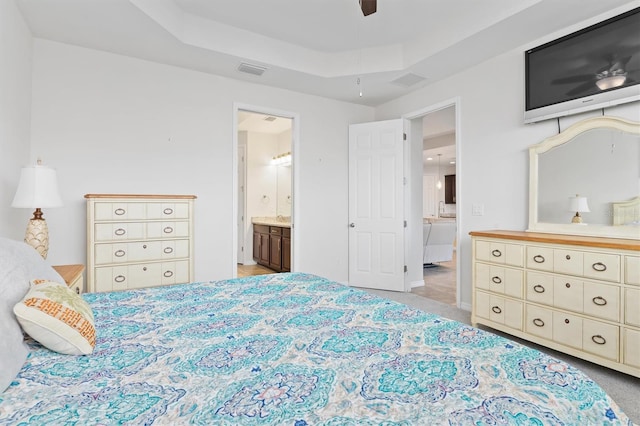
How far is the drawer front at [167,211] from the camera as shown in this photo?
10.0 feet

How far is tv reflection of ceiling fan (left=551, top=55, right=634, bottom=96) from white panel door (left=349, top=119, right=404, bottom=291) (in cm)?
204

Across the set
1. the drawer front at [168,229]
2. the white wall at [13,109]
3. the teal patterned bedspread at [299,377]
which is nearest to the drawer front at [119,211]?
the drawer front at [168,229]

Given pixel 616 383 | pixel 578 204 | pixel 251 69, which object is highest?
pixel 251 69

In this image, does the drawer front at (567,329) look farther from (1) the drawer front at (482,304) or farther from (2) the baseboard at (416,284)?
(2) the baseboard at (416,284)

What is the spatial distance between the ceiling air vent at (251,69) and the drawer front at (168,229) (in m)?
1.77

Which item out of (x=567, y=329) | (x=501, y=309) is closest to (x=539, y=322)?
(x=567, y=329)

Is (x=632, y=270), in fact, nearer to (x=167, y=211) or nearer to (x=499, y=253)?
(x=499, y=253)

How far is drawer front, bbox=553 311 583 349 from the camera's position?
7.58 ft

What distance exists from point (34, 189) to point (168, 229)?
41.5 inches

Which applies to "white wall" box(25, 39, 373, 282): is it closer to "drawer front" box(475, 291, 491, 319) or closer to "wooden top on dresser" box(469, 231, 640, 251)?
"drawer front" box(475, 291, 491, 319)

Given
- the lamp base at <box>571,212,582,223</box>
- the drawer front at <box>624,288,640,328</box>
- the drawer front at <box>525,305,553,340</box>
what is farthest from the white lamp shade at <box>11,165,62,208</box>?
the lamp base at <box>571,212,582,223</box>

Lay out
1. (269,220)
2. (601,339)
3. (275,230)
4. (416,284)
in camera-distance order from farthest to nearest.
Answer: (269,220)
(275,230)
(416,284)
(601,339)

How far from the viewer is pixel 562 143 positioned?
112 inches

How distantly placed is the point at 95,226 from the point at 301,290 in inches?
78.7
